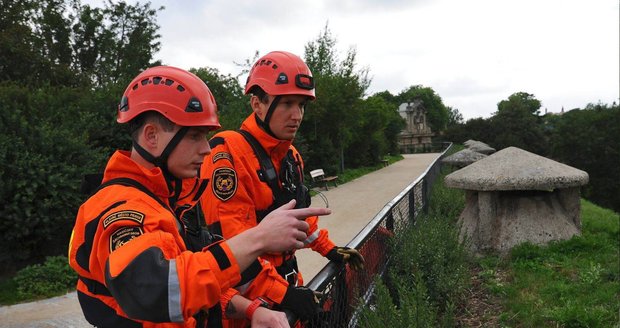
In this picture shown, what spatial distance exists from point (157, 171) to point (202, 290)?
1.72 feet

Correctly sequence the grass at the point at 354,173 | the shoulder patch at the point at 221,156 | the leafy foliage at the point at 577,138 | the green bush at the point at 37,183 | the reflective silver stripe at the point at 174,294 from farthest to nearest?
the leafy foliage at the point at 577,138, the grass at the point at 354,173, the green bush at the point at 37,183, the shoulder patch at the point at 221,156, the reflective silver stripe at the point at 174,294

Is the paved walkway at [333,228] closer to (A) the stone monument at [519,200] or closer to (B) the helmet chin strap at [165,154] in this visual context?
(A) the stone monument at [519,200]

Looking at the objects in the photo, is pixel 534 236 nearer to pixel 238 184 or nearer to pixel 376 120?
pixel 238 184

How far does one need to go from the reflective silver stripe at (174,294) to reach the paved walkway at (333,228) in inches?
207

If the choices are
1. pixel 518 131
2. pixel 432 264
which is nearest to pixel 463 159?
pixel 432 264

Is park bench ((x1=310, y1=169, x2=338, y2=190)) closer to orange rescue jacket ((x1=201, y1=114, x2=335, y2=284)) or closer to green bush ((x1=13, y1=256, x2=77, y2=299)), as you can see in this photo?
green bush ((x1=13, y1=256, x2=77, y2=299))

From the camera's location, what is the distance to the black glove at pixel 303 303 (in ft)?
6.89

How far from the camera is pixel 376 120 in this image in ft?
88.6

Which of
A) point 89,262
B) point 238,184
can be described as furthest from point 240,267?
point 238,184

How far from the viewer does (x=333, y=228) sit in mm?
10352

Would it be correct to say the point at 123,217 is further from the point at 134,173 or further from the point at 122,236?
the point at 134,173

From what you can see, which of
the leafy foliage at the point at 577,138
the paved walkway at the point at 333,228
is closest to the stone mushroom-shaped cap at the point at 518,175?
the paved walkway at the point at 333,228

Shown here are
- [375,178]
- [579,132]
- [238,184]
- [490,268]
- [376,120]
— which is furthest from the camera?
[579,132]

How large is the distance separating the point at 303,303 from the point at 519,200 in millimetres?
4656
